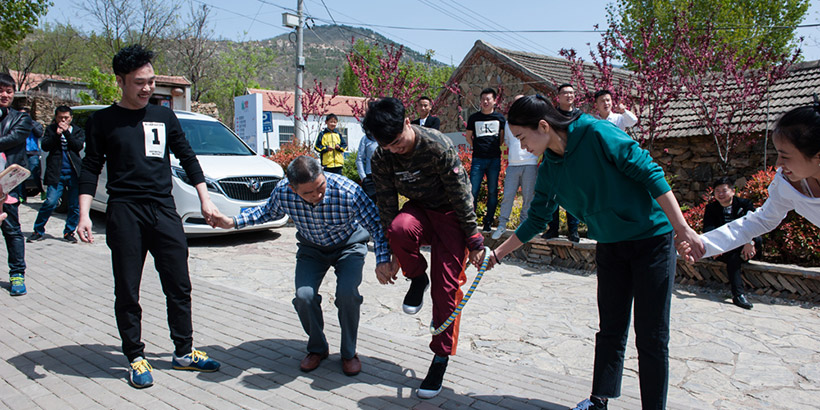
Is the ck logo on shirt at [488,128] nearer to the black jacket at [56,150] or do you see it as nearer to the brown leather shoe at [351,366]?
the brown leather shoe at [351,366]

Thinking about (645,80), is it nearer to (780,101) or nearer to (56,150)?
(780,101)

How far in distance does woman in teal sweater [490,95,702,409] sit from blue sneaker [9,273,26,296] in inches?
219

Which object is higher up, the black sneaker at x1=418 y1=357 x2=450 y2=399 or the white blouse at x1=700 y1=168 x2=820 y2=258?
the white blouse at x1=700 y1=168 x2=820 y2=258

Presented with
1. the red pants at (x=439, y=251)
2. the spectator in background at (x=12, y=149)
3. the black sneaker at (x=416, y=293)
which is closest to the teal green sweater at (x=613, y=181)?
the red pants at (x=439, y=251)

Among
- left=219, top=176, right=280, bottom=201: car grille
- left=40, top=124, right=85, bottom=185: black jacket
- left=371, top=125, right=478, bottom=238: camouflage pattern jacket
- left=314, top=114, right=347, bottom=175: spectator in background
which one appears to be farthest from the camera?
left=314, top=114, right=347, bottom=175: spectator in background

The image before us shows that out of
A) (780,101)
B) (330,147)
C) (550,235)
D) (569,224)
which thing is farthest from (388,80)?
(780,101)

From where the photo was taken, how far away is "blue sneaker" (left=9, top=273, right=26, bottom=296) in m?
5.68

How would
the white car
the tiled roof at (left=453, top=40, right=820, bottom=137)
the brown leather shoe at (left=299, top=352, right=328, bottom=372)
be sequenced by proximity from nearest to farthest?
the brown leather shoe at (left=299, top=352, right=328, bottom=372) < the white car < the tiled roof at (left=453, top=40, right=820, bottom=137)

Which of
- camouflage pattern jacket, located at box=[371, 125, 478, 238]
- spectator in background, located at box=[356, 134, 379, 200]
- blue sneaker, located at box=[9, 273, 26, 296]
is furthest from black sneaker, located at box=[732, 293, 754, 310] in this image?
blue sneaker, located at box=[9, 273, 26, 296]

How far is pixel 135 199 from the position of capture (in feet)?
11.9

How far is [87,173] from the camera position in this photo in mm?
3678

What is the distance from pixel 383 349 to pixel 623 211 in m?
2.45

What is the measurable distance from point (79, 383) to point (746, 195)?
7.36 meters

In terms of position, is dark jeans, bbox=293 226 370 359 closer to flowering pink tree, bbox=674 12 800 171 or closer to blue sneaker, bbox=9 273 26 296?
blue sneaker, bbox=9 273 26 296
